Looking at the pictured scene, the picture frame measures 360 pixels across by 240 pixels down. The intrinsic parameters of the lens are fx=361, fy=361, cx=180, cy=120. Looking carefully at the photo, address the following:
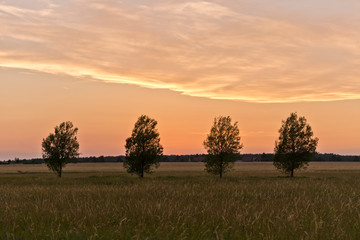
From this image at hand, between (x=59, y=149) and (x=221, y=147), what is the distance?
2670 cm

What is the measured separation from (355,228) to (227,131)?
151 ft

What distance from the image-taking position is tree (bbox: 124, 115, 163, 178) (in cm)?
5272

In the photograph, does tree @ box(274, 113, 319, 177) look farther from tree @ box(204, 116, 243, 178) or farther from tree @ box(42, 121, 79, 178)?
tree @ box(42, 121, 79, 178)

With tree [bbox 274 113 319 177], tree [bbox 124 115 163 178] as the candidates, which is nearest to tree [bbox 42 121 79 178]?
tree [bbox 124 115 163 178]

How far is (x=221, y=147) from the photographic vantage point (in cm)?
5203

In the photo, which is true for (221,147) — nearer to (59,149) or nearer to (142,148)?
(142,148)

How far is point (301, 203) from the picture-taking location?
10.1 metres

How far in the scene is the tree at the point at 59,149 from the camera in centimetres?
5891

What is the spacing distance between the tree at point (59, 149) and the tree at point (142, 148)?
38.8ft

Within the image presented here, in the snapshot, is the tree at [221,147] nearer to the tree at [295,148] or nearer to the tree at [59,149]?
the tree at [295,148]

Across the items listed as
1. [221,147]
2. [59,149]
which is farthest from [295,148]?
[59,149]

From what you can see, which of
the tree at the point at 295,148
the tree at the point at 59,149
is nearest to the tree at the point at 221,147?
the tree at the point at 295,148

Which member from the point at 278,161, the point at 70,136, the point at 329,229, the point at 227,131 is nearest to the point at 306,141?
the point at 278,161

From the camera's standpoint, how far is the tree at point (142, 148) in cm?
5272
